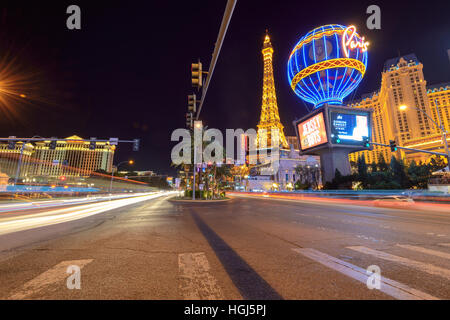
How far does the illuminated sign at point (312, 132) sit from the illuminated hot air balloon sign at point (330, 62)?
5.31m

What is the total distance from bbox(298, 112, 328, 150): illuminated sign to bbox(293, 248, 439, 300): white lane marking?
37819 mm

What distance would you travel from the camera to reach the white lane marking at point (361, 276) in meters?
2.51

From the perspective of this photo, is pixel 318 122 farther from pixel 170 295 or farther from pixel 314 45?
pixel 170 295

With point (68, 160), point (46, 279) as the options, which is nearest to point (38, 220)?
point (46, 279)

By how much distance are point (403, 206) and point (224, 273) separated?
67.2 feet

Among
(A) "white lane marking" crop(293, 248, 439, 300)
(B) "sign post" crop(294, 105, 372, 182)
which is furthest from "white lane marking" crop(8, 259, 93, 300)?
(B) "sign post" crop(294, 105, 372, 182)

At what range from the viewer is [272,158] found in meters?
131

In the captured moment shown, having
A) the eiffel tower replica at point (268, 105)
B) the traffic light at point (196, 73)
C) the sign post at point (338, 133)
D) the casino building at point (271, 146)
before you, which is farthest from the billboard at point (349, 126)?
the eiffel tower replica at point (268, 105)

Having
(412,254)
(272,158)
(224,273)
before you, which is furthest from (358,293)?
(272,158)

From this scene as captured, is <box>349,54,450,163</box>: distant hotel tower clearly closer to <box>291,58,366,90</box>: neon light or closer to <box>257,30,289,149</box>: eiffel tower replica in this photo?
<box>257,30,289,149</box>: eiffel tower replica

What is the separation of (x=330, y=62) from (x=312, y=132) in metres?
13.9

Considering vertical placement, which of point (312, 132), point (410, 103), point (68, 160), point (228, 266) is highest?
point (410, 103)

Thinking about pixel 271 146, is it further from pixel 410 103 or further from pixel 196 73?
pixel 196 73

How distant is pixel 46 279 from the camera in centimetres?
313
